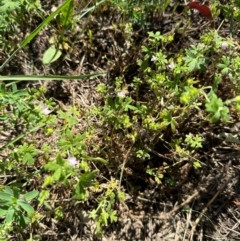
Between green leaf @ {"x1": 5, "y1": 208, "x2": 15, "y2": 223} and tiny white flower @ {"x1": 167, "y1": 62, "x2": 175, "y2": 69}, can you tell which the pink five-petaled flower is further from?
tiny white flower @ {"x1": 167, "y1": 62, "x2": 175, "y2": 69}

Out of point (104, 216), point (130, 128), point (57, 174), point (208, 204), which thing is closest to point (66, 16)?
point (130, 128)

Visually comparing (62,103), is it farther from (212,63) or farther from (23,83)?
(212,63)

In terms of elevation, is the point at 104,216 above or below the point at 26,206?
below

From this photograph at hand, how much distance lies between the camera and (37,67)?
8.49ft

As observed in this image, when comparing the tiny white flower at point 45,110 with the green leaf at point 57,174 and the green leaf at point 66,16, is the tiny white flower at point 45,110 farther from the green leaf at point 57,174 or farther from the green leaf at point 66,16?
the green leaf at point 66,16

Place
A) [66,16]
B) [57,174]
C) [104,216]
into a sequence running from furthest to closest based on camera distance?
[66,16]
[104,216]
[57,174]

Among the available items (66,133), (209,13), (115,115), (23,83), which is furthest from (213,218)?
(23,83)

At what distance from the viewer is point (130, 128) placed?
7.66ft

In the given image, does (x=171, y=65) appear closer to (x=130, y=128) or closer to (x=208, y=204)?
(x=130, y=128)

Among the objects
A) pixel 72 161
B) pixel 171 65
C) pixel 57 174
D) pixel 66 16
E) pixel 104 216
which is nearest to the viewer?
pixel 57 174

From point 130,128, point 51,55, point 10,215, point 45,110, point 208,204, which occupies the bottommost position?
point 208,204

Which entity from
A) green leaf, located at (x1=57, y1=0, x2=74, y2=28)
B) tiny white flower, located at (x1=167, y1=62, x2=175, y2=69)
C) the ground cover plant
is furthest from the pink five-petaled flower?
green leaf, located at (x1=57, y1=0, x2=74, y2=28)

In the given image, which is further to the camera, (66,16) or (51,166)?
(66,16)

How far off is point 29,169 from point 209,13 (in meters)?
1.35
